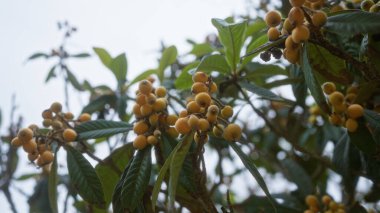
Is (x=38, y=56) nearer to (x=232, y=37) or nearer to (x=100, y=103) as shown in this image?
(x=100, y=103)

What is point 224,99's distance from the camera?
189cm

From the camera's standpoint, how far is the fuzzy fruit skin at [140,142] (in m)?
1.17

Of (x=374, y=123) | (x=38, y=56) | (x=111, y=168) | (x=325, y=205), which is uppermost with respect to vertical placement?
(x=38, y=56)

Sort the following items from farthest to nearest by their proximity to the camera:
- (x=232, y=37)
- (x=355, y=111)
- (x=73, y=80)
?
1. (x=73, y=80)
2. (x=232, y=37)
3. (x=355, y=111)

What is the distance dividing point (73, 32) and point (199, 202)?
4.95 feet

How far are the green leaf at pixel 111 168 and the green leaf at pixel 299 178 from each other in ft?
2.75

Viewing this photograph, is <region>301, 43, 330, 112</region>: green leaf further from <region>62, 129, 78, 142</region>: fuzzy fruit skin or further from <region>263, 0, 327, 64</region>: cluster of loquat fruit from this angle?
<region>62, 129, 78, 142</region>: fuzzy fruit skin

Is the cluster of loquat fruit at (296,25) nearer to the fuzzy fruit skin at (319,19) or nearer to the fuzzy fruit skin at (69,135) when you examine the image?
the fuzzy fruit skin at (319,19)

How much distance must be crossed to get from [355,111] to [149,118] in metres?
0.62

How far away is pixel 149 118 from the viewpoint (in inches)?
47.9

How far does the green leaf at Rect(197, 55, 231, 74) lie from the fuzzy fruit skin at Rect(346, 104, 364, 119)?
48cm

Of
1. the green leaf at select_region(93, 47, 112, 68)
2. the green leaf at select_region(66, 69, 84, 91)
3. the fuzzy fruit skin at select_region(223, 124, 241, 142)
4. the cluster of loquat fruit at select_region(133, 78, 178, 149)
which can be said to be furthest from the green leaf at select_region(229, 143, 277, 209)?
the green leaf at select_region(66, 69, 84, 91)

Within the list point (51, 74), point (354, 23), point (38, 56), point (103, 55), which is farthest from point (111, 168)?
point (38, 56)

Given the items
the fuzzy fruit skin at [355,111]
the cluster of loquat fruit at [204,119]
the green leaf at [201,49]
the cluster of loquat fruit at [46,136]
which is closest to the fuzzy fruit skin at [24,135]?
the cluster of loquat fruit at [46,136]
